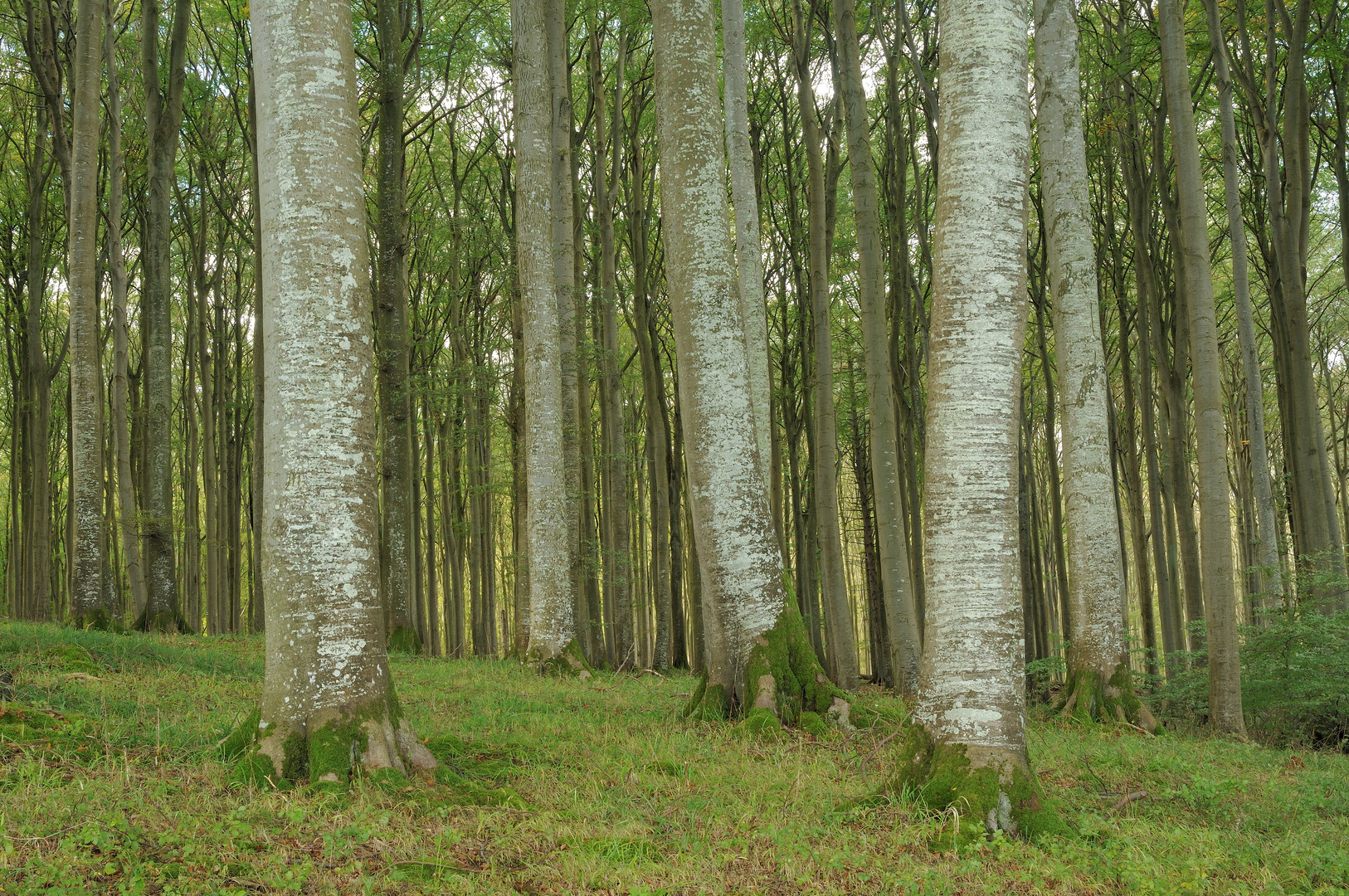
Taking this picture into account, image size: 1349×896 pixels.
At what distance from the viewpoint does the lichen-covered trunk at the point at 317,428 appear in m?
4.27

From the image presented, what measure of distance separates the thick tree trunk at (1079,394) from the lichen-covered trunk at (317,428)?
6.77m

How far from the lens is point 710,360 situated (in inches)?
264

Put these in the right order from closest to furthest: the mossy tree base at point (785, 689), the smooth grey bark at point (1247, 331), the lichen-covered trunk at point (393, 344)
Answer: the mossy tree base at point (785, 689) < the smooth grey bark at point (1247, 331) < the lichen-covered trunk at point (393, 344)

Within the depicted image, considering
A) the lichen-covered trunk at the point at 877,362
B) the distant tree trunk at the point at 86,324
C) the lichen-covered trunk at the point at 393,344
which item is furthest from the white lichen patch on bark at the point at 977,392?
the distant tree trunk at the point at 86,324

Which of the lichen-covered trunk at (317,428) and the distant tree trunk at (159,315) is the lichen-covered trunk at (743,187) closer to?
the lichen-covered trunk at (317,428)

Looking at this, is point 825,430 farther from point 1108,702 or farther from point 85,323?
point 85,323

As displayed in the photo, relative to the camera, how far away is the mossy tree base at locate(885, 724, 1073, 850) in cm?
374

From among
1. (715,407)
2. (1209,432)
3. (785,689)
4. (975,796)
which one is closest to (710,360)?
(715,407)

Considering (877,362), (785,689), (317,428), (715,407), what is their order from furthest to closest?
(877,362), (715,407), (785,689), (317,428)

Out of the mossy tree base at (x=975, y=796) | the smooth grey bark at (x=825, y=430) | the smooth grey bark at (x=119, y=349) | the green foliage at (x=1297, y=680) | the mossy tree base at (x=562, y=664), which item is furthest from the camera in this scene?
the smooth grey bark at (x=119, y=349)

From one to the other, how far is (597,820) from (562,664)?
6088 millimetres

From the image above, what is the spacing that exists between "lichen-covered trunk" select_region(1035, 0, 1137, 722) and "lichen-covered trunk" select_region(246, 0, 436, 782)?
6631 millimetres

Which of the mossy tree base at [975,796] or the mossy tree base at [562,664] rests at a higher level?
the mossy tree base at [975,796]

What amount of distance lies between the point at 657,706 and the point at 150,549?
27.5 ft
